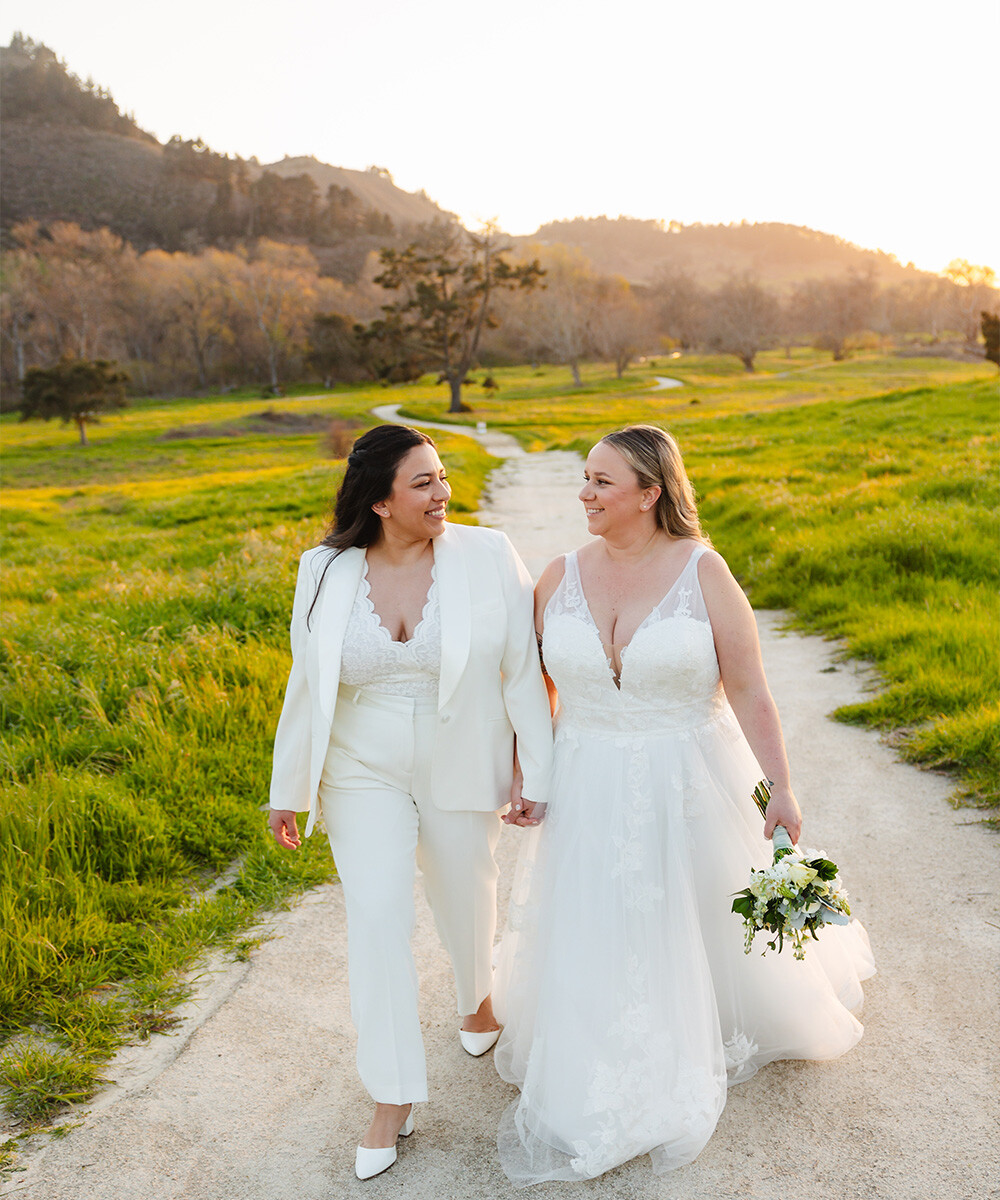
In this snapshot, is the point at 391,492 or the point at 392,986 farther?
the point at 391,492

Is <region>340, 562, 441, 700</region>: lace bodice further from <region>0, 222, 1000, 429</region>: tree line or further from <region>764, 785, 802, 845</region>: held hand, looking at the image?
<region>0, 222, 1000, 429</region>: tree line

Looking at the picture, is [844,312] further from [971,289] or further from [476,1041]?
[476,1041]

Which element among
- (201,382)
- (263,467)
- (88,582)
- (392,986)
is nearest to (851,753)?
(392,986)

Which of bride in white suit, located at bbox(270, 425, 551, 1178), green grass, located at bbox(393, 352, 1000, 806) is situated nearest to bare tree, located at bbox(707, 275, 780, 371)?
green grass, located at bbox(393, 352, 1000, 806)

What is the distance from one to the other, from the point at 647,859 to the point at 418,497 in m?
1.43

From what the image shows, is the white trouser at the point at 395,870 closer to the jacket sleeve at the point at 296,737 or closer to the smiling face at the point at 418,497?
the jacket sleeve at the point at 296,737

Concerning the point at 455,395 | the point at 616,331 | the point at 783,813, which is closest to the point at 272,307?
the point at 616,331

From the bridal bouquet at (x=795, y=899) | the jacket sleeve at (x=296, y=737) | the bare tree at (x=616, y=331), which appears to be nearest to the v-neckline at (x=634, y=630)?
the bridal bouquet at (x=795, y=899)

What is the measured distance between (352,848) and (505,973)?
33.7 inches

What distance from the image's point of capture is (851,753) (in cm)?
582

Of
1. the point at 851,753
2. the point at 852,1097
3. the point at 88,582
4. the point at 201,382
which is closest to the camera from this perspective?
the point at 852,1097

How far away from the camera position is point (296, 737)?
10.4 ft

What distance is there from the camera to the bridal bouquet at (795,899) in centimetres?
265

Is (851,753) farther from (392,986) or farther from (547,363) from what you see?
(547,363)
